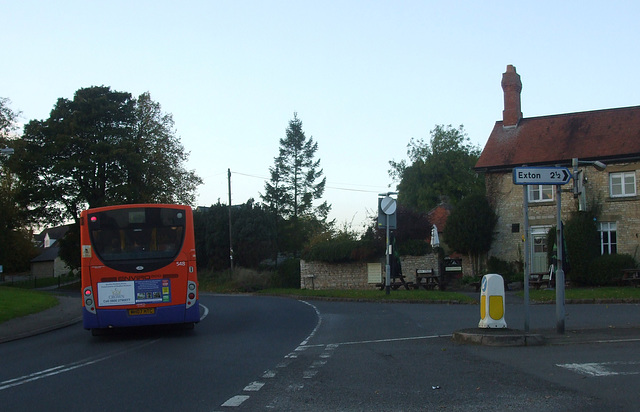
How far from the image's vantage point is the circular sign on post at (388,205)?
2550cm

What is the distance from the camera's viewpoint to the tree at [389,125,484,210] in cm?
6731

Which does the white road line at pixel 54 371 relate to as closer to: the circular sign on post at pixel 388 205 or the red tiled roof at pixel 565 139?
the circular sign on post at pixel 388 205

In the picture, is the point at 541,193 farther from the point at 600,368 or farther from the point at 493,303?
the point at 600,368

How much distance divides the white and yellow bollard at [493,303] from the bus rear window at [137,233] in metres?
6.72

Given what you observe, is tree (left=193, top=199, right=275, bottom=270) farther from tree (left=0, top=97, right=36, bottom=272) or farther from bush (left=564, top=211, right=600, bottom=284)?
bush (left=564, top=211, right=600, bottom=284)

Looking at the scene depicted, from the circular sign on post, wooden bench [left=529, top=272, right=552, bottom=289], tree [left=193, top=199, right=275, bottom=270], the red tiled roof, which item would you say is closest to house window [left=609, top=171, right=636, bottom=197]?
the red tiled roof

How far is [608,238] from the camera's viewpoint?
3328cm

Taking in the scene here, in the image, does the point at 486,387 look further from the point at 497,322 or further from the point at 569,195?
the point at 569,195

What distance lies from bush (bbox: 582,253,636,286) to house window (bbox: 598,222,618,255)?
→ 137 centimetres

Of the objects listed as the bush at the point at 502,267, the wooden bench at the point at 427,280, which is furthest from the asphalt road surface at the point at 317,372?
the bush at the point at 502,267

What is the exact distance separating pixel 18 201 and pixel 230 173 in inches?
639

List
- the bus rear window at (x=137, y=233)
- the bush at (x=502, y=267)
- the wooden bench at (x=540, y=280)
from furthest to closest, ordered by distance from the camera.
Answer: the bush at (x=502, y=267) → the wooden bench at (x=540, y=280) → the bus rear window at (x=137, y=233)

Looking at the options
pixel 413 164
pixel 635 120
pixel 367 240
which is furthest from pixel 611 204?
pixel 413 164

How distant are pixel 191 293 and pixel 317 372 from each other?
20.3 feet
